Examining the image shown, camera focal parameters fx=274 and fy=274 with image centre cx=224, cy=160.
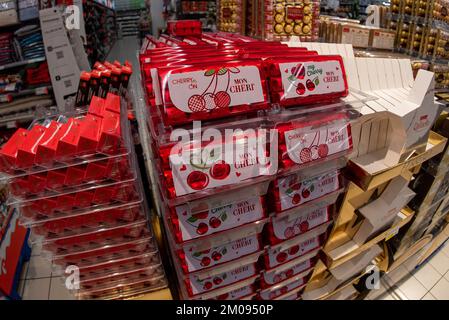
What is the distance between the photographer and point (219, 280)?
1.17 m

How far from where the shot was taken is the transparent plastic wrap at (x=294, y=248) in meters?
1.18

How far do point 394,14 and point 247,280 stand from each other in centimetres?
338

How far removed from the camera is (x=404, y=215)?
158 cm

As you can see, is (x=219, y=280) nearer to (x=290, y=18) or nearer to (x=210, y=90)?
(x=210, y=90)

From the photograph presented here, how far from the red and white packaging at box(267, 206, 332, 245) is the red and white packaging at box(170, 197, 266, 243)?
0.42 feet

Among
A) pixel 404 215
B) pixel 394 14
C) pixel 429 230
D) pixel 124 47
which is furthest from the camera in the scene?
pixel 124 47

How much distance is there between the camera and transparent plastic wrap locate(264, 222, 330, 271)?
1185 mm

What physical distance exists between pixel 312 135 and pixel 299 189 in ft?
0.73

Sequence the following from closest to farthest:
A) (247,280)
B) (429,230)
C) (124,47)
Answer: (247,280), (429,230), (124,47)

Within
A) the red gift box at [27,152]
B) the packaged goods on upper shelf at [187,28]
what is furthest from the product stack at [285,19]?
the red gift box at [27,152]

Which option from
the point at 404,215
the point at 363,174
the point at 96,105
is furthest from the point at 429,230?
the point at 96,105

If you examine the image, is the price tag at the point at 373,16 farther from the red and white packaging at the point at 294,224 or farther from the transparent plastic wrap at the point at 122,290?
the transparent plastic wrap at the point at 122,290

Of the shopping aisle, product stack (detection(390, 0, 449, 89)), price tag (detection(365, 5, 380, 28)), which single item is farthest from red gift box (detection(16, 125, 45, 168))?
price tag (detection(365, 5, 380, 28))
